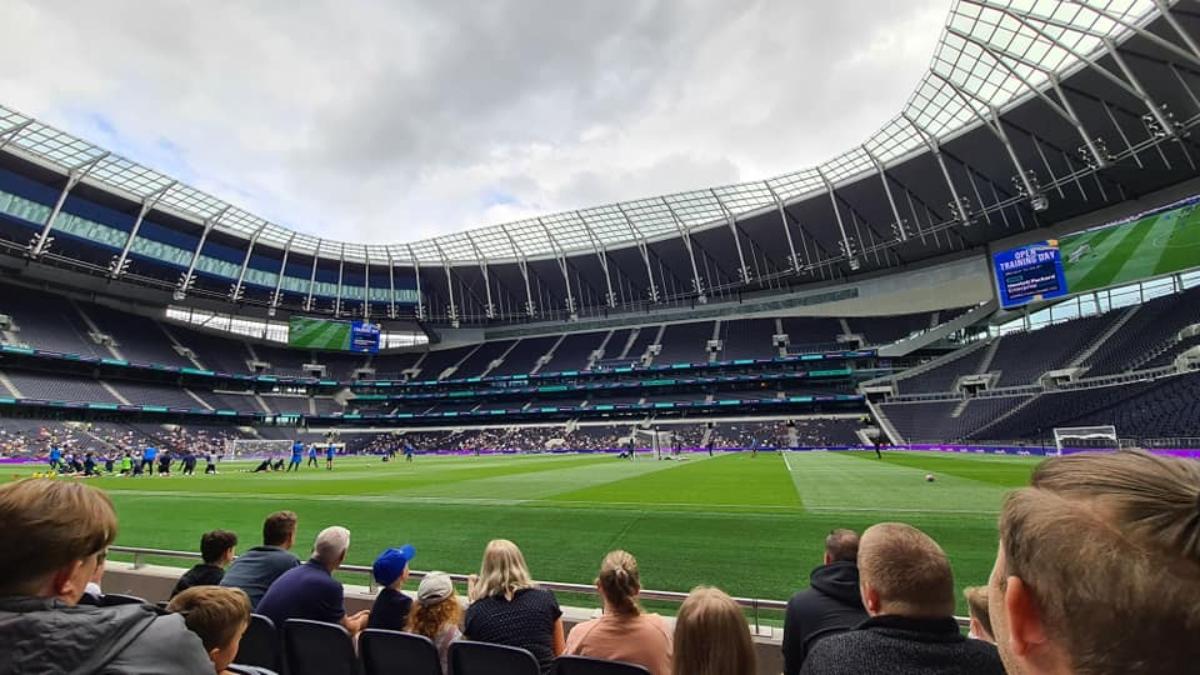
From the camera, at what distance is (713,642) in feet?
9.30

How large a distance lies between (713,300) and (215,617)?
241 ft

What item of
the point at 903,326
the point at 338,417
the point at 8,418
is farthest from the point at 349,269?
the point at 903,326

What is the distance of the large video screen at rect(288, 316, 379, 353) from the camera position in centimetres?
7219

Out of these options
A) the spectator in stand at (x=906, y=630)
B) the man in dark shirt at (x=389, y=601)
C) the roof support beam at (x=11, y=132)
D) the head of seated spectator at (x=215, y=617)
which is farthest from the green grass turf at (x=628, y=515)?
the roof support beam at (x=11, y=132)

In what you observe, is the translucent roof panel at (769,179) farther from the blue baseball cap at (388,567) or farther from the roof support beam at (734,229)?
the blue baseball cap at (388,567)

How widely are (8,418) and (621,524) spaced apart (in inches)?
2295

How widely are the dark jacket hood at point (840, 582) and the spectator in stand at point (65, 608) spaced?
3448 mm

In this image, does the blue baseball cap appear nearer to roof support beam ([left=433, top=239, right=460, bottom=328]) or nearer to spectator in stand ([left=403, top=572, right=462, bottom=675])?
spectator in stand ([left=403, top=572, right=462, bottom=675])

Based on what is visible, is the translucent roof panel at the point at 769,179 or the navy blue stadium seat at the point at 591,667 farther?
the translucent roof panel at the point at 769,179

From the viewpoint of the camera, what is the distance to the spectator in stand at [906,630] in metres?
2.01

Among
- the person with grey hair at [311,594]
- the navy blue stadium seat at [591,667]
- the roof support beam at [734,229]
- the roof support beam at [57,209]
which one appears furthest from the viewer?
the roof support beam at [734,229]

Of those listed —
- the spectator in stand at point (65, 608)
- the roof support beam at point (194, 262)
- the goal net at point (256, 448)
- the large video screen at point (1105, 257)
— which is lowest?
the spectator in stand at point (65, 608)

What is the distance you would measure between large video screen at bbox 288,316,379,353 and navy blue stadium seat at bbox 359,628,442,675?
2942 inches

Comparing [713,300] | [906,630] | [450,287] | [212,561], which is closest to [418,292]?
[450,287]
